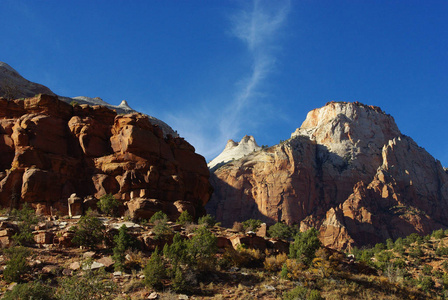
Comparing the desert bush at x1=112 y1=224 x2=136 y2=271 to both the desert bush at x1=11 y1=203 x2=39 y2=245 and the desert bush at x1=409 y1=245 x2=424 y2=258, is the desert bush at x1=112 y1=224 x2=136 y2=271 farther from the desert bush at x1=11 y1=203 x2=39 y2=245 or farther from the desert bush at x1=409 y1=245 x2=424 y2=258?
the desert bush at x1=409 y1=245 x2=424 y2=258

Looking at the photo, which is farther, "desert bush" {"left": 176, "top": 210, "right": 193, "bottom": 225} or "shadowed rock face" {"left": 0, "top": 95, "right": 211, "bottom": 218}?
"shadowed rock face" {"left": 0, "top": 95, "right": 211, "bottom": 218}

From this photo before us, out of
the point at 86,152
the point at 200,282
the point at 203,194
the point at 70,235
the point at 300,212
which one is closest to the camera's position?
the point at 200,282

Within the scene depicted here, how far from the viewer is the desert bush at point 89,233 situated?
28902 millimetres

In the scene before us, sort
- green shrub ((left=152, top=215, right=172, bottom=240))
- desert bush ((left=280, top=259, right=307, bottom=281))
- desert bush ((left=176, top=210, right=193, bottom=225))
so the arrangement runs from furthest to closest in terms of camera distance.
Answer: desert bush ((left=176, top=210, right=193, bottom=225))
green shrub ((left=152, top=215, right=172, bottom=240))
desert bush ((left=280, top=259, right=307, bottom=281))

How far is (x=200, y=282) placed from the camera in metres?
26.6

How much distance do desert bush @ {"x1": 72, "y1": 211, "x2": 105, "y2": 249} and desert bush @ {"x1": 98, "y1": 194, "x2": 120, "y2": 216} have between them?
261 inches

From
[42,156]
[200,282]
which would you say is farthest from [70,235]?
[42,156]

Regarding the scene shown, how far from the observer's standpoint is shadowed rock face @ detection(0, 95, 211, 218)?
38.5 m

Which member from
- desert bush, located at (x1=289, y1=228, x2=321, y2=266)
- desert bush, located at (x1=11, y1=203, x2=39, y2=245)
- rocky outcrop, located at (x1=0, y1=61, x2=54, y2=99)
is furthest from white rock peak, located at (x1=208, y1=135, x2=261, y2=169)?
desert bush, located at (x1=11, y1=203, x2=39, y2=245)

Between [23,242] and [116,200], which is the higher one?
[116,200]

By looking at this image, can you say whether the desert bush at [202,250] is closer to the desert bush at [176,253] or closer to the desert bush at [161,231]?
the desert bush at [176,253]

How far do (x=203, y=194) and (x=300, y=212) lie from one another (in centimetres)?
5456

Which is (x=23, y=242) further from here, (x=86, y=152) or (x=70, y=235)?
(x=86, y=152)

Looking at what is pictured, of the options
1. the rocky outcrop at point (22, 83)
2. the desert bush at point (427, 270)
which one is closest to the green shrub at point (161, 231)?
the desert bush at point (427, 270)
